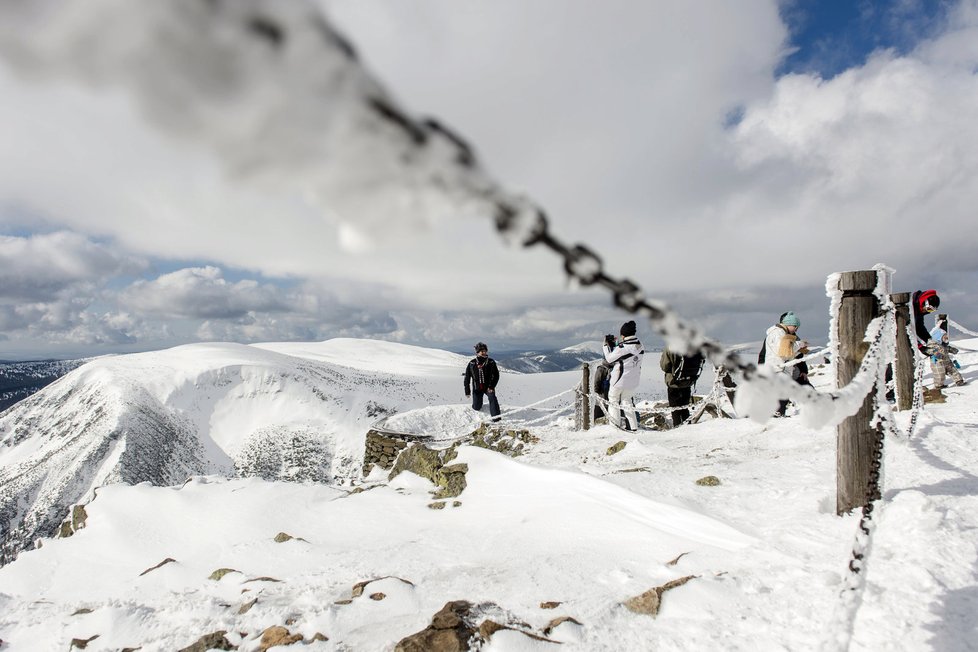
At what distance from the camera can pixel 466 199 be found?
1066mm

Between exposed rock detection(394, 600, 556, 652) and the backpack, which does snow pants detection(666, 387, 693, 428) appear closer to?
the backpack

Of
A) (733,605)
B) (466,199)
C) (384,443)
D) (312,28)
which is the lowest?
(384,443)

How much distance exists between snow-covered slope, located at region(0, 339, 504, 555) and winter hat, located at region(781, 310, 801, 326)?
30.0m

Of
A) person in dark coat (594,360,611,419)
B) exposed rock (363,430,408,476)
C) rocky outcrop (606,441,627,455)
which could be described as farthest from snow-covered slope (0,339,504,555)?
rocky outcrop (606,441,627,455)

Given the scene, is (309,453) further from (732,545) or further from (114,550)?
(732,545)

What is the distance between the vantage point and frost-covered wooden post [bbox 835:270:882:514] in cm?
352

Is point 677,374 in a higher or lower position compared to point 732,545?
higher

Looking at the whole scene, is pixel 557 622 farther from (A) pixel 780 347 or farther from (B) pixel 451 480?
(A) pixel 780 347

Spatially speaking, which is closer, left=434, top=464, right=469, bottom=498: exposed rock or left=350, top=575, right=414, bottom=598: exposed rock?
left=350, top=575, right=414, bottom=598: exposed rock

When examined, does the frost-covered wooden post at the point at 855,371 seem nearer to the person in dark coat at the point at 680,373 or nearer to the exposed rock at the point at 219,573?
the exposed rock at the point at 219,573

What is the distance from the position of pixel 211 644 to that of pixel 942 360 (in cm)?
1404

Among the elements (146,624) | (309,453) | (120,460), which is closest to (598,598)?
(146,624)

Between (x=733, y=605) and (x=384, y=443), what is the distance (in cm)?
1102

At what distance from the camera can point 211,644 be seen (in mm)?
2986
